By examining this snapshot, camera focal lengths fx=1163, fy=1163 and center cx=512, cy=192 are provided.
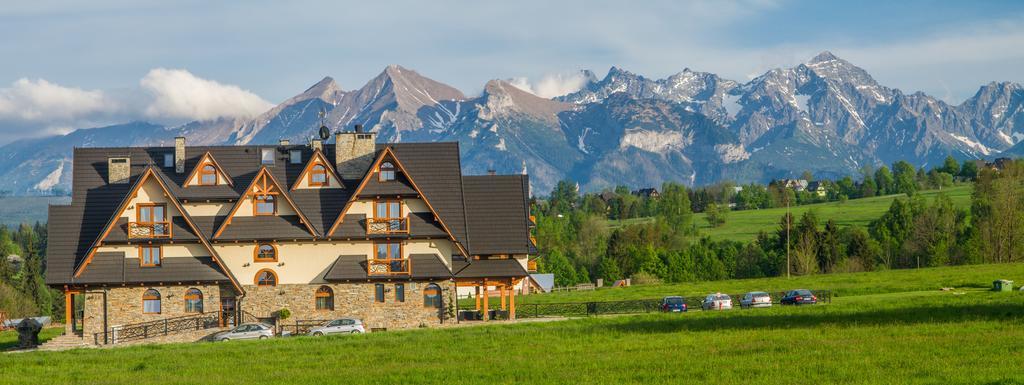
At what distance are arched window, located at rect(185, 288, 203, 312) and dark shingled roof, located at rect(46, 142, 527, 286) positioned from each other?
2.81 m

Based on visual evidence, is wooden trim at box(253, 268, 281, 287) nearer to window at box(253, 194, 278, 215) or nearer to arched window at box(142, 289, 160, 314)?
window at box(253, 194, 278, 215)

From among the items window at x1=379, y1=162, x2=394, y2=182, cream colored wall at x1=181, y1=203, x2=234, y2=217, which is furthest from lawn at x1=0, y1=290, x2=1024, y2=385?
cream colored wall at x1=181, y1=203, x2=234, y2=217

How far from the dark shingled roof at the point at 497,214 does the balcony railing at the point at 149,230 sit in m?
16.1

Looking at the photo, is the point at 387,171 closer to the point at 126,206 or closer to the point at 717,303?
the point at 126,206

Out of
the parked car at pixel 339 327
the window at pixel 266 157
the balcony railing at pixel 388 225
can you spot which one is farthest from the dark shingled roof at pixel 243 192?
the parked car at pixel 339 327

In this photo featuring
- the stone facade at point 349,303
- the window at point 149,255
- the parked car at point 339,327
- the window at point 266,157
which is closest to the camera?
the parked car at point 339,327

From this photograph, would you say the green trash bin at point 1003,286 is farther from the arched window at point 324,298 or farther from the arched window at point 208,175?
the arched window at point 208,175

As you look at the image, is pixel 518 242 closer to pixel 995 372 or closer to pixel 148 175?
pixel 148 175

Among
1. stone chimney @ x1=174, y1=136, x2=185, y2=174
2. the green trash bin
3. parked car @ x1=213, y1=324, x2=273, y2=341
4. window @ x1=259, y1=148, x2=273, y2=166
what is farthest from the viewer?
window @ x1=259, y1=148, x2=273, y2=166

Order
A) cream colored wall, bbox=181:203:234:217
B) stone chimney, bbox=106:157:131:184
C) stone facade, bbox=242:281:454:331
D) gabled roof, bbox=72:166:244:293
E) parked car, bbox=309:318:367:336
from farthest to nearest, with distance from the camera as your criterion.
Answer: stone chimney, bbox=106:157:131:184 → cream colored wall, bbox=181:203:234:217 → stone facade, bbox=242:281:454:331 → gabled roof, bbox=72:166:244:293 → parked car, bbox=309:318:367:336

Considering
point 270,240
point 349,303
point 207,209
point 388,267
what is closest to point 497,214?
point 388,267

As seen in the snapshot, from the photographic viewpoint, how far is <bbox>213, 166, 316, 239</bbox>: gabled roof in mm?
61594

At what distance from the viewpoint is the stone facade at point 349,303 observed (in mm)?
61219

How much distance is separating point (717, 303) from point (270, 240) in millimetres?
23911
